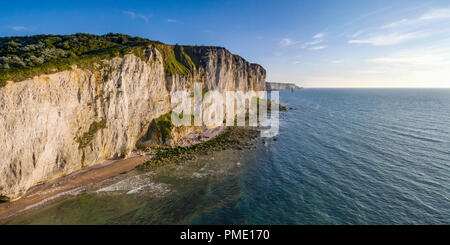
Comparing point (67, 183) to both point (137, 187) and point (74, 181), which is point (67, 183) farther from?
point (137, 187)

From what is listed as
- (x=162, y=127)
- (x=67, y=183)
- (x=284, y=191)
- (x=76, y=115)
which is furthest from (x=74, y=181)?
(x=284, y=191)

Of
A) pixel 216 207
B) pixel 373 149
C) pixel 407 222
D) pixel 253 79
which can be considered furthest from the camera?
pixel 253 79

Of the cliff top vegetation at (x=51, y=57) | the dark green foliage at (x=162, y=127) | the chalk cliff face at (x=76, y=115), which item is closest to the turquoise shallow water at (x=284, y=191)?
the chalk cliff face at (x=76, y=115)

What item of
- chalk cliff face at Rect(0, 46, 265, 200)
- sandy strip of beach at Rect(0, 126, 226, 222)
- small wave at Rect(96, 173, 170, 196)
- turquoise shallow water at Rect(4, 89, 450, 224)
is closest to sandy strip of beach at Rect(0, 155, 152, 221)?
sandy strip of beach at Rect(0, 126, 226, 222)

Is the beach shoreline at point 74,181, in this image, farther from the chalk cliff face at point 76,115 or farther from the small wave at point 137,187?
the small wave at point 137,187

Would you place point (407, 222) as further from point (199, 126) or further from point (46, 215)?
point (199, 126)

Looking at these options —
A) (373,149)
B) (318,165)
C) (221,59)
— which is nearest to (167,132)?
(318,165)
